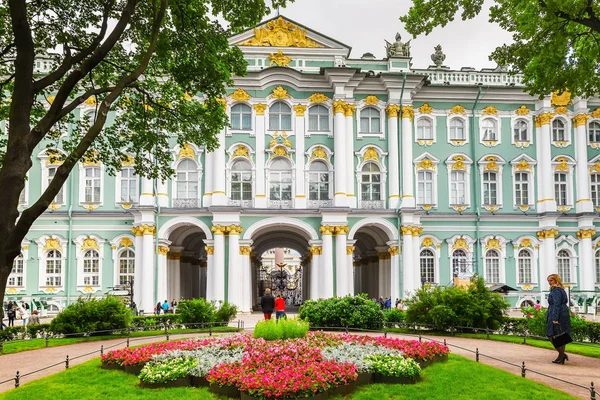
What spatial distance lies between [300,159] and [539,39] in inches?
844

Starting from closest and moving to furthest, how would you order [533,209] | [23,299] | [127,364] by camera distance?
[127,364] < [23,299] < [533,209]

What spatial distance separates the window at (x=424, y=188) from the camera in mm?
A: 36781

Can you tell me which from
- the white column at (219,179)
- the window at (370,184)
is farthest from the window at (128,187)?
the window at (370,184)

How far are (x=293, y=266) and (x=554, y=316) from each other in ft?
208

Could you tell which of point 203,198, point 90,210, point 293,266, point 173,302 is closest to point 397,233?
point 203,198

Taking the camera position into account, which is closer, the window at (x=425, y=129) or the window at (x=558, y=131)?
the window at (x=425, y=129)

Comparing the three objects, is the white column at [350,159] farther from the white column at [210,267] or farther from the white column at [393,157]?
the white column at [210,267]

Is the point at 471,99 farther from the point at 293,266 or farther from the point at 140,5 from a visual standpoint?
the point at 293,266

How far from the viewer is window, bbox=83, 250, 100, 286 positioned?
35.6 meters

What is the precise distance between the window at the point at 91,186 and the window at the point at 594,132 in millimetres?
30167

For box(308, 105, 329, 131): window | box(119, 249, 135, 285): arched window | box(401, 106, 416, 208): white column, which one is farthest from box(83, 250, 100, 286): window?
box(401, 106, 416, 208): white column

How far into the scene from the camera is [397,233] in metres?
35.1

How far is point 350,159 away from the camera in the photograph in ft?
116

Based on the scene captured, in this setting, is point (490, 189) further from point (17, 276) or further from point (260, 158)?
point (17, 276)
